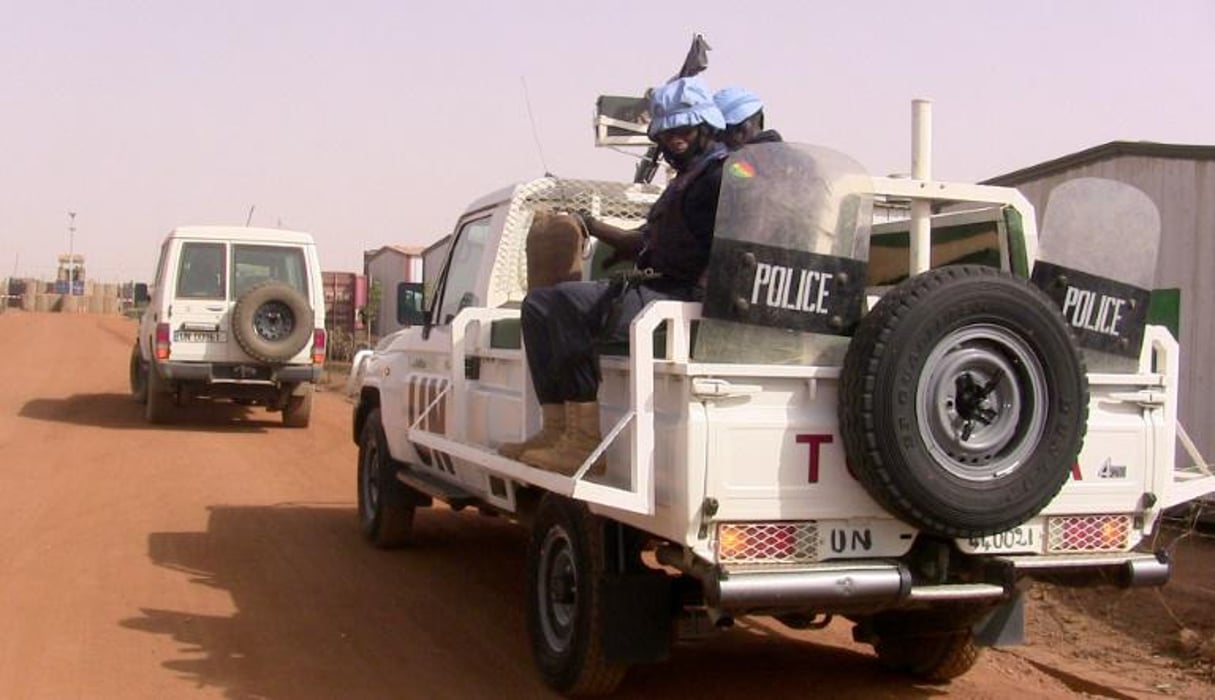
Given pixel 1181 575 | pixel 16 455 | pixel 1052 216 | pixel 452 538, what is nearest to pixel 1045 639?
pixel 1181 575

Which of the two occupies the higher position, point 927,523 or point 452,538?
point 927,523

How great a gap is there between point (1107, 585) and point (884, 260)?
2113 millimetres

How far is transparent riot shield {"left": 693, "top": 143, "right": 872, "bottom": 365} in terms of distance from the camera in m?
4.57

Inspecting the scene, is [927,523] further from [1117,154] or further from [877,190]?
[1117,154]

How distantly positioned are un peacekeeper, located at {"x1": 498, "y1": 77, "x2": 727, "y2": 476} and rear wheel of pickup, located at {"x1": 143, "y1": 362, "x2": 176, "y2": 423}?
11.8 meters

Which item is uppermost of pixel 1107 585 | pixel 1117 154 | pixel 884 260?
pixel 1117 154

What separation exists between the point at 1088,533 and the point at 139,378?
16.5m

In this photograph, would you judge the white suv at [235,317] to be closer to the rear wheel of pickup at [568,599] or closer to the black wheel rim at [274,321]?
the black wheel rim at [274,321]

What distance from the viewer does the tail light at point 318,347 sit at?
16078 mm

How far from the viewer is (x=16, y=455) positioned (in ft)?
44.0

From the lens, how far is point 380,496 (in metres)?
8.77

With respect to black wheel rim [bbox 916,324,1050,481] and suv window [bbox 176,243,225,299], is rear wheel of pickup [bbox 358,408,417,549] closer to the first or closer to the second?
black wheel rim [bbox 916,324,1050,481]

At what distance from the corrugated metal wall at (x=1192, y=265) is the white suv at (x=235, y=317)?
32.6 feet

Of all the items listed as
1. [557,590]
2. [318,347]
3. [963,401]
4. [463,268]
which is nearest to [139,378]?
[318,347]
